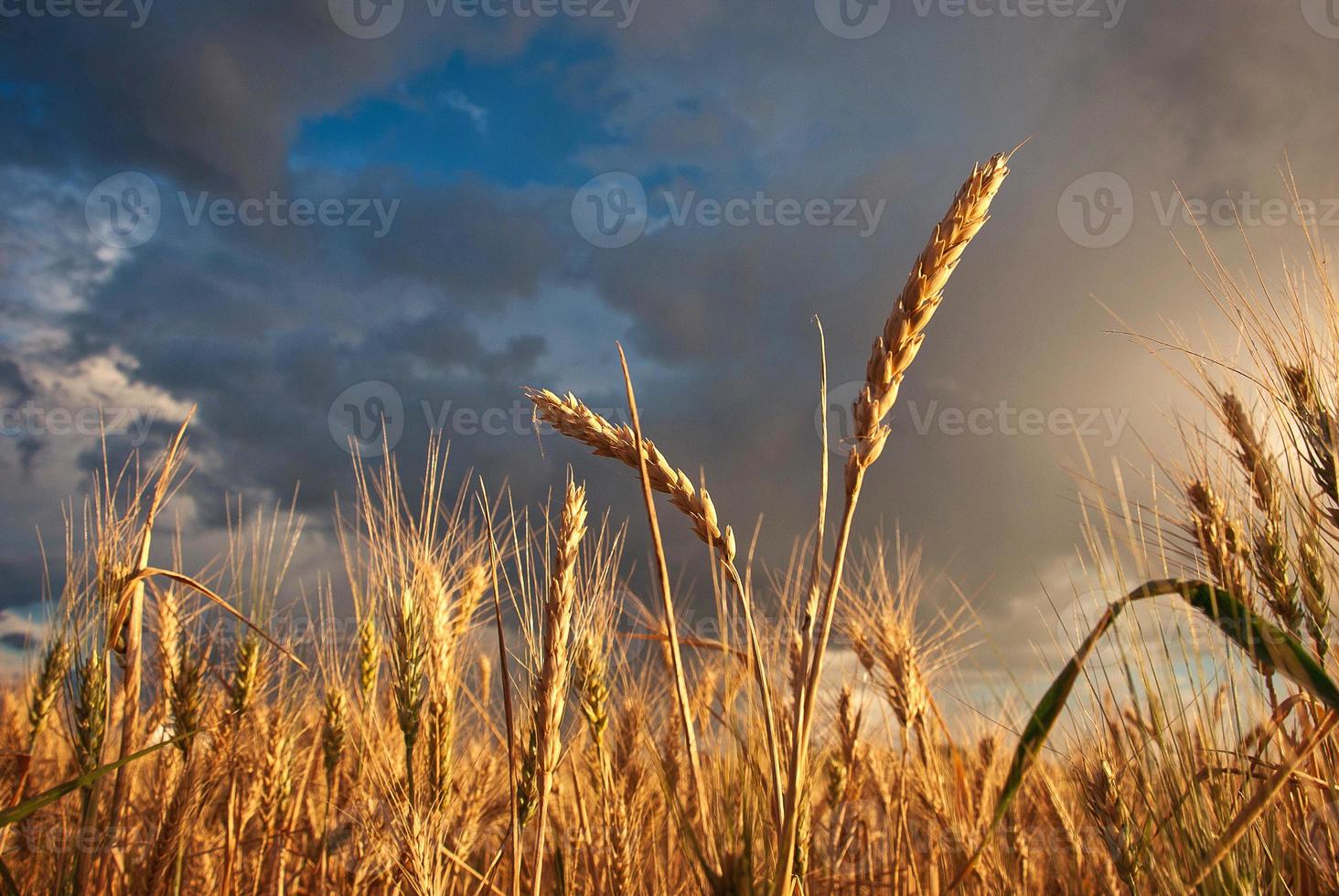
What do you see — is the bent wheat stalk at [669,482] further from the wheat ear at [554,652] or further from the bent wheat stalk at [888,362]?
the wheat ear at [554,652]

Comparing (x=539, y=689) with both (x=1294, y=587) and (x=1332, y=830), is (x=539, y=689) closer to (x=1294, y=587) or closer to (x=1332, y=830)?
(x=1332, y=830)

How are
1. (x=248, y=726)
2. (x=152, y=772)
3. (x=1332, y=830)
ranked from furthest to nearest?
(x=152, y=772), (x=248, y=726), (x=1332, y=830)

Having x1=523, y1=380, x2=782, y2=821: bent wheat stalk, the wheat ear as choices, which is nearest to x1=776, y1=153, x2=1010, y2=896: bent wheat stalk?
x1=523, y1=380, x2=782, y2=821: bent wheat stalk

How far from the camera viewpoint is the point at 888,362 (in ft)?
3.82

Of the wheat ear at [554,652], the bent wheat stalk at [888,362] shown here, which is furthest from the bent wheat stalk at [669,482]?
the wheat ear at [554,652]

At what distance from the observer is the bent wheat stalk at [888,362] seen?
44.9 inches

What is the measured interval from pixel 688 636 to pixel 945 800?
1.38 m

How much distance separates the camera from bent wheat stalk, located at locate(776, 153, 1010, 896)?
44.9 inches

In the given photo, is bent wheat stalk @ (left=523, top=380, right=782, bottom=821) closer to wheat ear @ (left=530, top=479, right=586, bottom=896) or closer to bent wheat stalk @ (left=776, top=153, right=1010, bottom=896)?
bent wheat stalk @ (left=776, top=153, right=1010, bottom=896)

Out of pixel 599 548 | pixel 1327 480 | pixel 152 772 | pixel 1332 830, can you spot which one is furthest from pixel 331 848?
pixel 1327 480

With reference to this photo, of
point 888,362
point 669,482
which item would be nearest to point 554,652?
point 669,482

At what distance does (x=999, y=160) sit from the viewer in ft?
4.32

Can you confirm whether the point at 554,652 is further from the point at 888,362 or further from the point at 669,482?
the point at 888,362

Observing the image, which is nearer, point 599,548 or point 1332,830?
point 1332,830
